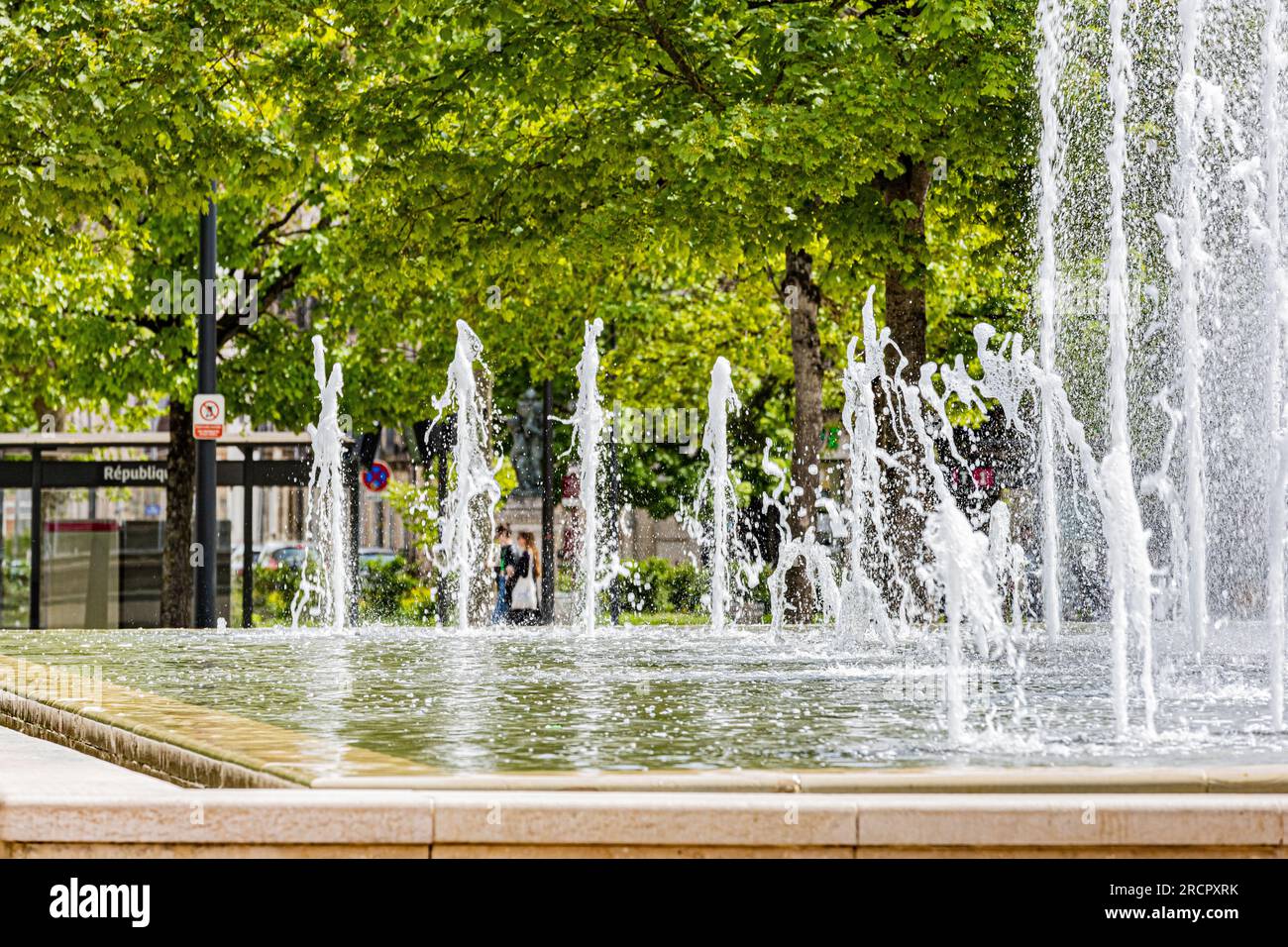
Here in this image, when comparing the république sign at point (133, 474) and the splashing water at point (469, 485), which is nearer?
the splashing water at point (469, 485)

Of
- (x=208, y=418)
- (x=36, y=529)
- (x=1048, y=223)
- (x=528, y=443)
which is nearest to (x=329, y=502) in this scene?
(x=208, y=418)

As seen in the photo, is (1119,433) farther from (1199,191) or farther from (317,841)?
(317,841)

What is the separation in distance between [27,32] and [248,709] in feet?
33.5

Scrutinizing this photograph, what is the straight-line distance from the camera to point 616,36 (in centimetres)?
1688

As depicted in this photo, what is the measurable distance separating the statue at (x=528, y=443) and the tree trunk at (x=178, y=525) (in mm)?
20349

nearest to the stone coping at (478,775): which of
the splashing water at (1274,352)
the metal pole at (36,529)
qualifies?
the splashing water at (1274,352)

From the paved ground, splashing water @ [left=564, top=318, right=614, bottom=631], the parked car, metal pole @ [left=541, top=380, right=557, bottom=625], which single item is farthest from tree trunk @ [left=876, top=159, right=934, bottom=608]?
the parked car

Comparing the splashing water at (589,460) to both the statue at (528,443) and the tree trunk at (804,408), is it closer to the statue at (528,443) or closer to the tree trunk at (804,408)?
the tree trunk at (804,408)

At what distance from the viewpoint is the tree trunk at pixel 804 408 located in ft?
66.0

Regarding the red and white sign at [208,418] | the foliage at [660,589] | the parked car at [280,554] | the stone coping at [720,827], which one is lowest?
the stone coping at [720,827]

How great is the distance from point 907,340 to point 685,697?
27.7ft

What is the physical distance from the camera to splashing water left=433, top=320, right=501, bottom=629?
73.9 ft

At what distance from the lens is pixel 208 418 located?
18.4 meters
